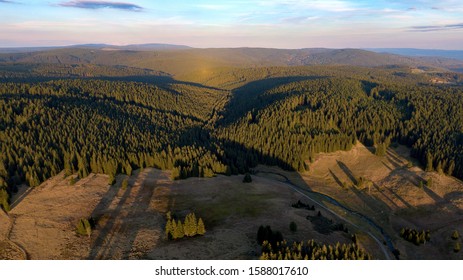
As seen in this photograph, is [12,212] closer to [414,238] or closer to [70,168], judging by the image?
[70,168]

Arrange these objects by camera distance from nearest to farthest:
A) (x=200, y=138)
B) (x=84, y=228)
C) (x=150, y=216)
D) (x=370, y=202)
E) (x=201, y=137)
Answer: (x=84, y=228), (x=150, y=216), (x=370, y=202), (x=200, y=138), (x=201, y=137)

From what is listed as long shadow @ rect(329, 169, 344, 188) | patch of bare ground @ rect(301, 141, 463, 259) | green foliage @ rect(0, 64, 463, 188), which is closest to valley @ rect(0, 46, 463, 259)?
patch of bare ground @ rect(301, 141, 463, 259)

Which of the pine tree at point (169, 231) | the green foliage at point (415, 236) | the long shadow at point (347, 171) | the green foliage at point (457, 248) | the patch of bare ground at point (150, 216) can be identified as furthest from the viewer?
the long shadow at point (347, 171)

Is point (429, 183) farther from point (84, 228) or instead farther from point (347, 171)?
point (84, 228)

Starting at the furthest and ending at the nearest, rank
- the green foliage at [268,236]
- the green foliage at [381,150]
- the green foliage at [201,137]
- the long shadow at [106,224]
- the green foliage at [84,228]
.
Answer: the green foliage at [381,150]
the green foliage at [201,137]
the green foliage at [84,228]
the long shadow at [106,224]
the green foliage at [268,236]

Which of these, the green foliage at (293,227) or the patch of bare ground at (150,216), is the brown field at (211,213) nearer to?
the patch of bare ground at (150,216)

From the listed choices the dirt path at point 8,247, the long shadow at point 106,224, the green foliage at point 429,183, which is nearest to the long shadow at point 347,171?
the green foliage at point 429,183

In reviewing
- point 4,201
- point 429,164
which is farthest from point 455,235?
point 4,201
